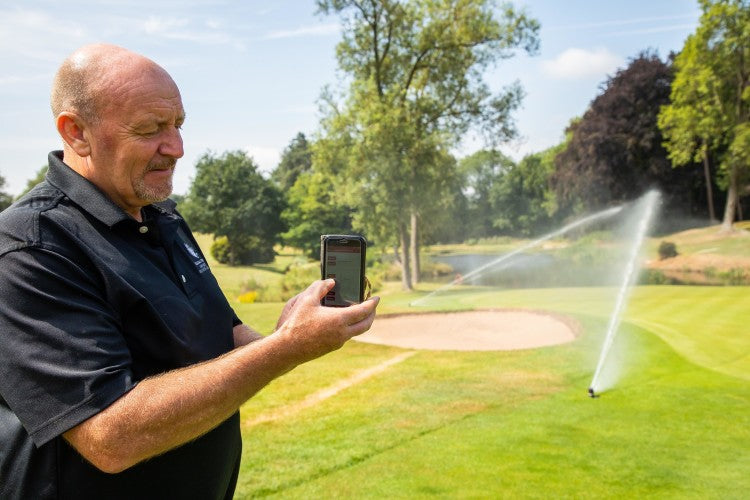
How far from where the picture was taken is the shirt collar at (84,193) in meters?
1.75

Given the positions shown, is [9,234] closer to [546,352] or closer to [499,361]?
[499,361]

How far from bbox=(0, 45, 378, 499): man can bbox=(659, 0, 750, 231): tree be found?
33.9m

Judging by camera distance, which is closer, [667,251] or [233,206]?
[667,251]

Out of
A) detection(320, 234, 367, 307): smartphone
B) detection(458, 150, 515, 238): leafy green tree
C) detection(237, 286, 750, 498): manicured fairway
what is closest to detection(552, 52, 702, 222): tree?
detection(458, 150, 515, 238): leafy green tree

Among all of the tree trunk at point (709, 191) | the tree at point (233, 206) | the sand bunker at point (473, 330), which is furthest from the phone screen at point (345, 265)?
the tree trunk at point (709, 191)

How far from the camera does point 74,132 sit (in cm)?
183

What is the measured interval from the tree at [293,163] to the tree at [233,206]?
2703 centimetres

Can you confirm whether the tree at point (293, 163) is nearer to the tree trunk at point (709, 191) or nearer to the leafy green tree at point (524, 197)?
the leafy green tree at point (524, 197)

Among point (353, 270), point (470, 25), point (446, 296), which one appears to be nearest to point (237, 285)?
point (446, 296)

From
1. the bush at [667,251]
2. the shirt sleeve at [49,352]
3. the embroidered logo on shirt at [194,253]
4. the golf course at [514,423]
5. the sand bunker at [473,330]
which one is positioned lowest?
the sand bunker at [473,330]

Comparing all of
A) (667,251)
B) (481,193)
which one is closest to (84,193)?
(667,251)

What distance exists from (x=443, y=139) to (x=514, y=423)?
1916 centimetres

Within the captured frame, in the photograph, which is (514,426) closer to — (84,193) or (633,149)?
(84,193)

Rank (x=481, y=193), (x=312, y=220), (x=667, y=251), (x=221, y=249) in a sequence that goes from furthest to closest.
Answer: (x=481, y=193) < (x=312, y=220) < (x=221, y=249) < (x=667, y=251)
